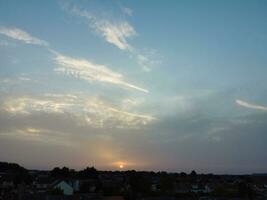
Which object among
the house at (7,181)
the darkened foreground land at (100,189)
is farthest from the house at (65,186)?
the house at (7,181)

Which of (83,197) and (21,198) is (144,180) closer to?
(83,197)

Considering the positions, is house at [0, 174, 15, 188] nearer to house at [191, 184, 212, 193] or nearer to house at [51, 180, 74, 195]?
house at [51, 180, 74, 195]

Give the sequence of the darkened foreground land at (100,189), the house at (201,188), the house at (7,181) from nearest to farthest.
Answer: the darkened foreground land at (100,189)
the house at (7,181)
the house at (201,188)

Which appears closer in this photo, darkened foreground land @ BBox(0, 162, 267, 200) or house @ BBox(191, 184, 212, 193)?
darkened foreground land @ BBox(0, 162, 267, 200)

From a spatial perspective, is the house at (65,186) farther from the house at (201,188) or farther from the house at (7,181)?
the house at (201,188)

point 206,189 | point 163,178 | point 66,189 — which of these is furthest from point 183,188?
point 66,189

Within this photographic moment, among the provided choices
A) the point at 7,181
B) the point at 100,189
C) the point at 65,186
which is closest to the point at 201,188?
the point at 100,189

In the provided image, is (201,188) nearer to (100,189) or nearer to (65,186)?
(100,189)

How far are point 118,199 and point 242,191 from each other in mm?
28518

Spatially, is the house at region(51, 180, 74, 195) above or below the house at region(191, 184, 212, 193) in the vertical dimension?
below

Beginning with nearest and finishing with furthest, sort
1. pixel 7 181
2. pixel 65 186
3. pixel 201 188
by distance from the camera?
pixel 65 186 < pixel 7 181 < pixel 201 188

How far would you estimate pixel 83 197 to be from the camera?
2290 inches

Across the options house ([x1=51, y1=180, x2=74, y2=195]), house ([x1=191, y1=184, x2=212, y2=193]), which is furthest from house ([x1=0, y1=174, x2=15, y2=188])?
house ([x1=191, y1=184, x2=212, y2=193])

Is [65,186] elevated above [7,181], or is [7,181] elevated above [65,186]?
[7,181]
